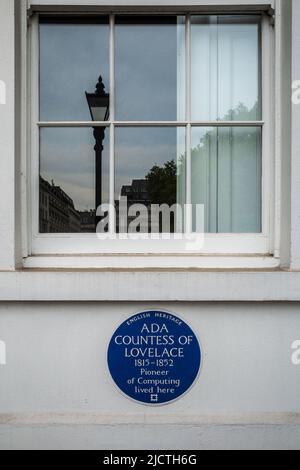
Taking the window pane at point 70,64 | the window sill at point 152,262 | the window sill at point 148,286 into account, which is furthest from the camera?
the window pane at point 70,64

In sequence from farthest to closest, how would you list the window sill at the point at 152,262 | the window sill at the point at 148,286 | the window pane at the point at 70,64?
the window pane at the point at 70,64
the window sill at the point at 152,262
the window sill at the point at 148,286

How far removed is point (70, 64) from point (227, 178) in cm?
126


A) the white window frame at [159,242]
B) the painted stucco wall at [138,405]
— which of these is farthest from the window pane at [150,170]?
the painted stucco wall at [138,405]

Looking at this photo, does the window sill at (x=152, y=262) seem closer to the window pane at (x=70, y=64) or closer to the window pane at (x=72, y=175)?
the window pane at (x=72, y=175)

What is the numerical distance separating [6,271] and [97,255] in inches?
22.0

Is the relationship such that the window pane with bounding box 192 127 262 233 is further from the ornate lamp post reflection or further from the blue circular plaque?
the blue circular plaque

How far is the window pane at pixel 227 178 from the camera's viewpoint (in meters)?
3.20

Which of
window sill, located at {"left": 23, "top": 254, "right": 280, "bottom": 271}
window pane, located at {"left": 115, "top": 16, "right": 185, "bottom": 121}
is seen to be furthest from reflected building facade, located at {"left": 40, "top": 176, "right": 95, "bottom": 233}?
window pane, located at {"left": 115, "top": 16, "right": 185, "bottom": 121}

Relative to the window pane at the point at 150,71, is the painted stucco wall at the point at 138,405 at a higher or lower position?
lower

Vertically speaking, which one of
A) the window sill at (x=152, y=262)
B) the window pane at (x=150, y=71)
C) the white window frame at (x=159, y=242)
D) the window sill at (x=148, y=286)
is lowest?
the window sill at (x=148, y=286)

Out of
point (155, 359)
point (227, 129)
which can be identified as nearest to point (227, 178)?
point (227, 129)

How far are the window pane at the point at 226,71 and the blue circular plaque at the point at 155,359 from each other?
139 cm

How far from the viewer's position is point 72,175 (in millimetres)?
3215

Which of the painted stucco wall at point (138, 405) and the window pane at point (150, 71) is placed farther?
the window pane at point (150, 71)
